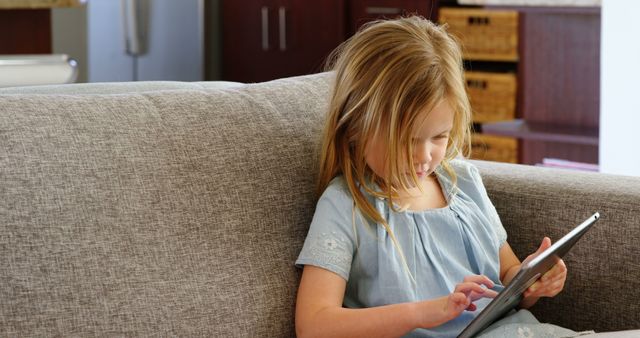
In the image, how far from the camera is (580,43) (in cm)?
299

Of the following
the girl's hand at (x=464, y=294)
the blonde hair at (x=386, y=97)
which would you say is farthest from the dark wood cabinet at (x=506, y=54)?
the girl's hand at (x=464, y=294)

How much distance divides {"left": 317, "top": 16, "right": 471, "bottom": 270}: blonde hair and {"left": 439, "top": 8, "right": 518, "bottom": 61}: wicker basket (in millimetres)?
2499

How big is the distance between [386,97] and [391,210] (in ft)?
0.49

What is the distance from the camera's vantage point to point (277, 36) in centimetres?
465

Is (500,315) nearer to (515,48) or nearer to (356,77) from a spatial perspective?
(356,77)

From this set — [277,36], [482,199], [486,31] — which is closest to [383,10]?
[486,31]

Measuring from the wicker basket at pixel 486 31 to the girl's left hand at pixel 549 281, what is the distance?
2.57 m

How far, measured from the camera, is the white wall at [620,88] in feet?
8.82

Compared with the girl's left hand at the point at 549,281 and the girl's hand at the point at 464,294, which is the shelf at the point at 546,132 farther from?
the girl's hand at the point at 464,294

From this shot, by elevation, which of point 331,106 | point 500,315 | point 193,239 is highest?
point 331,106

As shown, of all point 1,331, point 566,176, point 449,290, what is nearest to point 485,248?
point 449,290

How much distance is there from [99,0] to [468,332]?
3927mm

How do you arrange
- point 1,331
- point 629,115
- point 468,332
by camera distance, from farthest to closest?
1. point 629,115
2. point 468,332
3. point 1,331

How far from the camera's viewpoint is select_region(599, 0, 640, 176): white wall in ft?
8.82
